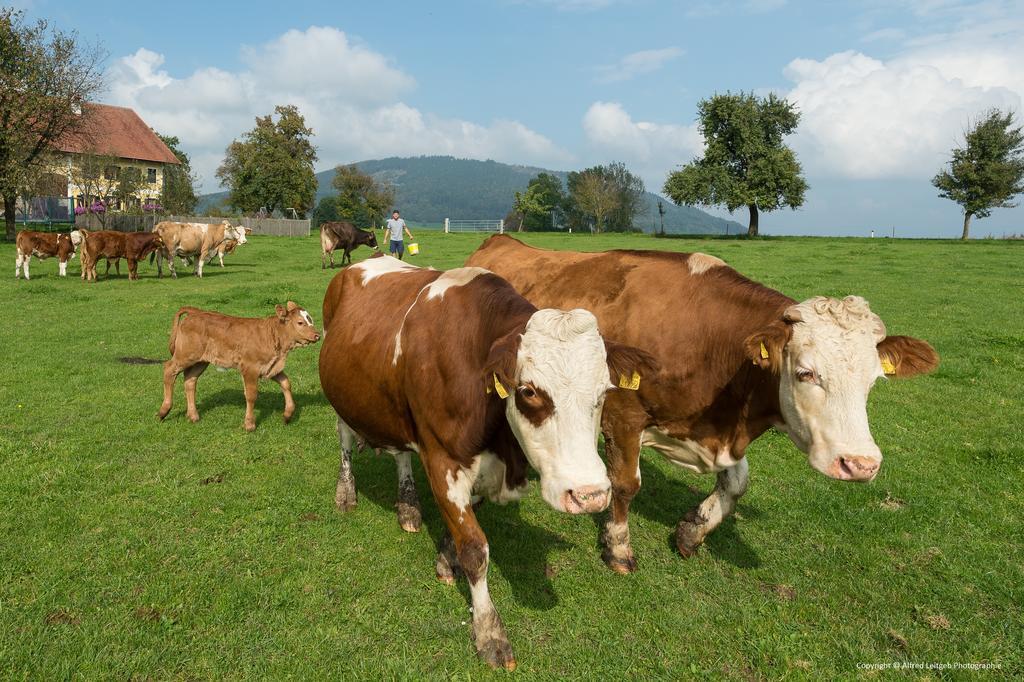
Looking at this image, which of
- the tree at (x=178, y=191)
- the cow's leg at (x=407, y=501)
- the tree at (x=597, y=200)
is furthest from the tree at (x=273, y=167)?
the cow's leg at (x=407, y=501)

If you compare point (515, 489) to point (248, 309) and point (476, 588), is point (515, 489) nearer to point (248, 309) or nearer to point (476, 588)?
point (476, 588)

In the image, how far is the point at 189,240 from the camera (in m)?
23.9

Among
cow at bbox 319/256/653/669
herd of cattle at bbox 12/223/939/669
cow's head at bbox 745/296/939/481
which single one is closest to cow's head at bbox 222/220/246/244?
herd of cattle at bbox 12/223/939/669

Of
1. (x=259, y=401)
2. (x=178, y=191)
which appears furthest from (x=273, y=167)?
(x=259, y=401)

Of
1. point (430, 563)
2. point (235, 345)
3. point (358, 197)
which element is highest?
point (358, 197)

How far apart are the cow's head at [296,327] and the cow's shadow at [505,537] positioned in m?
2.05

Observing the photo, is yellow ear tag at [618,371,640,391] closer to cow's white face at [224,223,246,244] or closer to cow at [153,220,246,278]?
cow at [153,220,246,278]

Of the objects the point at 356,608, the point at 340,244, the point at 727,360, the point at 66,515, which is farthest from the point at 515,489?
the point at 340,244

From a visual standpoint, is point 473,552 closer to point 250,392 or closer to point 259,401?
point 250,392

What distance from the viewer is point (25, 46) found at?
32562 mm

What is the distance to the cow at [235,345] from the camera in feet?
25.6

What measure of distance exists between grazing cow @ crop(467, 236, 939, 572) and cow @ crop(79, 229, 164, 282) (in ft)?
68.3

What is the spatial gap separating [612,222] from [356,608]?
381 ft

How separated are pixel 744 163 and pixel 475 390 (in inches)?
2319
